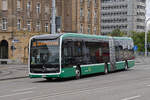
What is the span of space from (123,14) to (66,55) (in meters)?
125

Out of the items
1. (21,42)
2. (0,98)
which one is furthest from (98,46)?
(21,42)

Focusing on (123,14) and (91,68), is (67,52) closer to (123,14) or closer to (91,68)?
(91,68)

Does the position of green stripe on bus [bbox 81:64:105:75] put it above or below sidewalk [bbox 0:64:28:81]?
above

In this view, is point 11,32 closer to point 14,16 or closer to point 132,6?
point 14,16

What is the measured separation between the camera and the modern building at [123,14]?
147 meters

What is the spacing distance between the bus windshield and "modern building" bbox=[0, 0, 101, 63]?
3202cm

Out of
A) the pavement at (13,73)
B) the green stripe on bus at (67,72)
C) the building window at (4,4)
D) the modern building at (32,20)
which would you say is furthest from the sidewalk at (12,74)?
the building window at (4,4)

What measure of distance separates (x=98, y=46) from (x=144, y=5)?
419 feet

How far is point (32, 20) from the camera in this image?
6456 centimetres

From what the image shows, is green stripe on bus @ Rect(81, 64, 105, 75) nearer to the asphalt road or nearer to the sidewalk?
the asphalt road

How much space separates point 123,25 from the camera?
496 feet

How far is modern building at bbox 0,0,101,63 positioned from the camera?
60.9m

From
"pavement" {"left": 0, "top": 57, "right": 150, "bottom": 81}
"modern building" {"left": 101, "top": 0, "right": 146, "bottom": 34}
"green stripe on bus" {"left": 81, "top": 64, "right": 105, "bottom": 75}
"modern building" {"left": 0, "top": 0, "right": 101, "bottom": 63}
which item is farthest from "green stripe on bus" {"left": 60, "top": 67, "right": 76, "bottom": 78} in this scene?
"modern building" {"left": 101, "top": 0, "right": 146, "bottom": 34}

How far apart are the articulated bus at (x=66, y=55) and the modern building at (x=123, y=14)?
11786 cm
